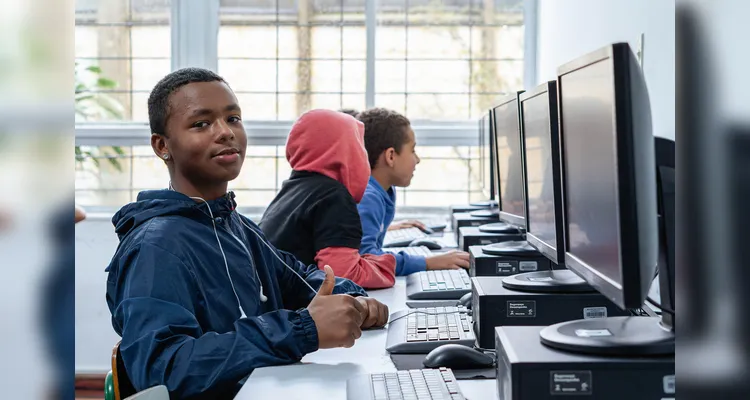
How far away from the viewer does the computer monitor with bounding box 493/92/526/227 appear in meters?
2.08

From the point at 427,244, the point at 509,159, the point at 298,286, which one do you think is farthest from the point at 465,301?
the point at 427,244

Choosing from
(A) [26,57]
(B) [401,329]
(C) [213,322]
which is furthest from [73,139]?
(B) [401,329]

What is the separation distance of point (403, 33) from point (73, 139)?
15.0ft

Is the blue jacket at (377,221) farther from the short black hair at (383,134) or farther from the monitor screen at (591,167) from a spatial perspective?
the monitor screen at (591,167)

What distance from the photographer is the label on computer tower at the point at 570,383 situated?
3.02ft

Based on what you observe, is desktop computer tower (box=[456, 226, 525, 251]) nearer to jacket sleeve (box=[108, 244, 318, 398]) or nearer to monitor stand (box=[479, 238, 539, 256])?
monitor stand (box=[479, 238, 539, 256])

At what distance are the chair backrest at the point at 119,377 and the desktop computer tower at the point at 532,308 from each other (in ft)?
2.06

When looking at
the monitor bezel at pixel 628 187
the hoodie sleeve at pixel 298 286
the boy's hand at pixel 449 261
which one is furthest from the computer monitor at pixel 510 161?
the monitor bezel at pixel 628 187

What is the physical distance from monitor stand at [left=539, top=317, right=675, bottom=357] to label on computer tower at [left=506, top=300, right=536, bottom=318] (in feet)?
0.85

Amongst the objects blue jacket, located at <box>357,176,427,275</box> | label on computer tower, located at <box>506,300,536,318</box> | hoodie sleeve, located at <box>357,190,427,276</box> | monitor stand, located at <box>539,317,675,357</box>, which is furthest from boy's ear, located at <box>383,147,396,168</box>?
monitor stand, located at <box>539,317,675,357</box>

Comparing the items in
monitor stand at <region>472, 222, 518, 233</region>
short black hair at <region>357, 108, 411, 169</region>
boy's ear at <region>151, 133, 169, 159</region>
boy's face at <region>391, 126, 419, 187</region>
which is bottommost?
monitor stand at <region>472, 222, 518, 233</region>

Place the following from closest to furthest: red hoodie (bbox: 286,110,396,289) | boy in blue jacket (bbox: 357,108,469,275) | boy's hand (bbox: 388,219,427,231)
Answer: red hoodie (bbox: 286,110,396,289), boy in blue jacket (bbox: 357,108,469,275), boy's hand (bbox: 388,219,427,231)

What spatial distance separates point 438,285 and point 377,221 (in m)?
0.75

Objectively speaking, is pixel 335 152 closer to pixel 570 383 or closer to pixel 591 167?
pixel 591 167
